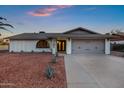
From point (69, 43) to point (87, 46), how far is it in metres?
2.52

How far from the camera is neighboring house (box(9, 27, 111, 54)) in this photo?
2189 cm

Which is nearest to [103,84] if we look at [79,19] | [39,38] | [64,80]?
[64,80]

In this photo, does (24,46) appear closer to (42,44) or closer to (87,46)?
(42,44)

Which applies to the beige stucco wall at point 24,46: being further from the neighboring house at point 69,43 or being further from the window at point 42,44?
the window at point 42,44

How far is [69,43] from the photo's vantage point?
863 inches

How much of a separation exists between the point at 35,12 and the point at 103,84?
19053 millimetres

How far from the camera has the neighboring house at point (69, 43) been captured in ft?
71.8

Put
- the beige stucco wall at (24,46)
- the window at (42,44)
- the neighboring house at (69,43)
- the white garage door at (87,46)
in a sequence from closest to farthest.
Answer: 1. the neighboring house at (69,43)
2. the white garage door at (87,46)
3. the beige stucco wall at (24,46)
4. the window at (42,44)

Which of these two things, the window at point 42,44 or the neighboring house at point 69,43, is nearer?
the neighboring house at point 69,43

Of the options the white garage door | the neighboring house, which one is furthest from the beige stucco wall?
the white garage door

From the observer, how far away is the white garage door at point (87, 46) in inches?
881

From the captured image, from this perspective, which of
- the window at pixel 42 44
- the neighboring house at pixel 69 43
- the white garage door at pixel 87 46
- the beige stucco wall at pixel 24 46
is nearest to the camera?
the neighboring house at pixel 69 43

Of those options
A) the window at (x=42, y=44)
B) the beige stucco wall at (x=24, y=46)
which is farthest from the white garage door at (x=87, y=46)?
the beige stucco wall at (x=24, y=46)

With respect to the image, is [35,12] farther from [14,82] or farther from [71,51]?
[14,82]
